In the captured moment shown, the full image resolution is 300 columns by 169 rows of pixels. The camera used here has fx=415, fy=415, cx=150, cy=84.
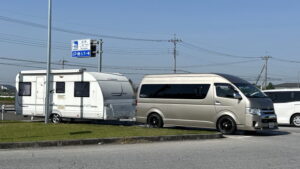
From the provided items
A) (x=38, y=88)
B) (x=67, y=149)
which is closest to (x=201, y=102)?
(x=67, y=149)

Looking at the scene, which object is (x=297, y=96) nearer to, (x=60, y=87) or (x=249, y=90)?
(x=249, y=90)

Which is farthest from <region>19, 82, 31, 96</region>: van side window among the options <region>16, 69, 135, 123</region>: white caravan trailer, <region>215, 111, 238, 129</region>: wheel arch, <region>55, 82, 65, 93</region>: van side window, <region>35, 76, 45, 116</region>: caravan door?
<region>215, 111, 238, 129</region>: wheel arch

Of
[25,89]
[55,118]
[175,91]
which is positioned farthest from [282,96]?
[25,89]

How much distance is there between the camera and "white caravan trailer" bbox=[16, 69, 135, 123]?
20.1 metres

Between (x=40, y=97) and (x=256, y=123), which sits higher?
(x=40, y=97)

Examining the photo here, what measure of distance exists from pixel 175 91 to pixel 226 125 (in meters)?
2.73

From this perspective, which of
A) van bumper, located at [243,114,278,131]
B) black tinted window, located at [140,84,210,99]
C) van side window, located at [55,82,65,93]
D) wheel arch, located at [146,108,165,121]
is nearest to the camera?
van bumper, located at [243,114,278,131]

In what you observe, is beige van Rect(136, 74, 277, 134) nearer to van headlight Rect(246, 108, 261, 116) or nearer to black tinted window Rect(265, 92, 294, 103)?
van headlight Rect(246, 108, 261, 116)

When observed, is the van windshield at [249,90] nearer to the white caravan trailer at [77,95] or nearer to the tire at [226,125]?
the tire at [226,125]

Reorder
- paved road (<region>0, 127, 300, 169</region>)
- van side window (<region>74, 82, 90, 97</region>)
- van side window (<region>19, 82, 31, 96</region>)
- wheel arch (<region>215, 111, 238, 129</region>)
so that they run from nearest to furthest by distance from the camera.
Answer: paved road (<region>0, 127, 300, 169</region>)
wheel arch (<region>215, 111, 238, 129</region>)
van side window (<region>74, 82, 90, 97</region>)
van side window (<region>19, 82, 31, 96</region>)

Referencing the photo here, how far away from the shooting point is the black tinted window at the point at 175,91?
16828 millimetres

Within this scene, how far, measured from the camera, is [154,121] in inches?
712

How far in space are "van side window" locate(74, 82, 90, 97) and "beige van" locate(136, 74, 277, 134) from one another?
10.4ft

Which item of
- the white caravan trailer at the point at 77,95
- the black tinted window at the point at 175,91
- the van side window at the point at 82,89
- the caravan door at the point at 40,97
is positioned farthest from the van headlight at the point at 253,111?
the caravan door at the point at 40,97
